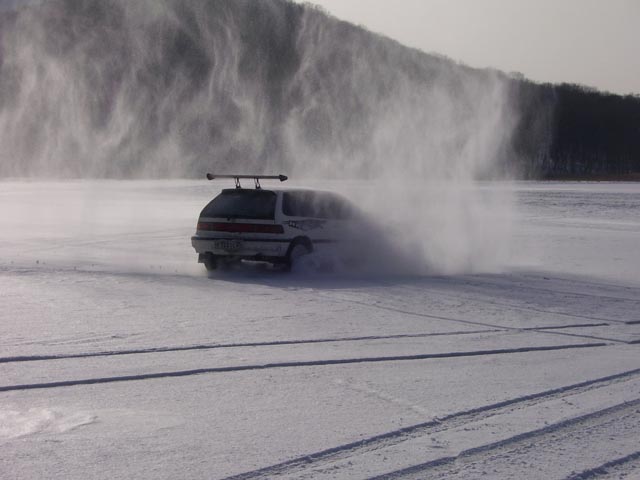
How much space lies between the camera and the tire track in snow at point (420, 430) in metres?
4.78

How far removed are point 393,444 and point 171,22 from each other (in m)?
33.7

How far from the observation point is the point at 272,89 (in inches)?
1160

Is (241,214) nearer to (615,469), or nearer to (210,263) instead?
(210,263)

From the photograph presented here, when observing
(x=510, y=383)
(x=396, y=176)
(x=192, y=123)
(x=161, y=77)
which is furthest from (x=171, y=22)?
(x=510, y=383)

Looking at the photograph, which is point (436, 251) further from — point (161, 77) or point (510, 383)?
point (161, 77)

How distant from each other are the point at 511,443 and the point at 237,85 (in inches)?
1139

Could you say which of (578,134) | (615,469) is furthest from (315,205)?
(578,134)

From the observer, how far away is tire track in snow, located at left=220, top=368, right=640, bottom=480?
15.7ft

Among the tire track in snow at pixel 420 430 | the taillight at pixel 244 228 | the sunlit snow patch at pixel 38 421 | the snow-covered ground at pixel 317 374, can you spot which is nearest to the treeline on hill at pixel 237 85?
the taillight at pixel 244 228

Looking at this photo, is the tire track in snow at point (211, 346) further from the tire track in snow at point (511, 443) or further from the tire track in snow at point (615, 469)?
the tire track in snow at point (615, 469)

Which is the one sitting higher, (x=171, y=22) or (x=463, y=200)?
(x=171, y=22)

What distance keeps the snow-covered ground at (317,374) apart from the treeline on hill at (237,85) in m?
13.8

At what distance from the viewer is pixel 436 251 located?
54.2 feet

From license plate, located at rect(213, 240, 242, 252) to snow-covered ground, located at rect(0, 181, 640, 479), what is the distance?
17.0 inches
